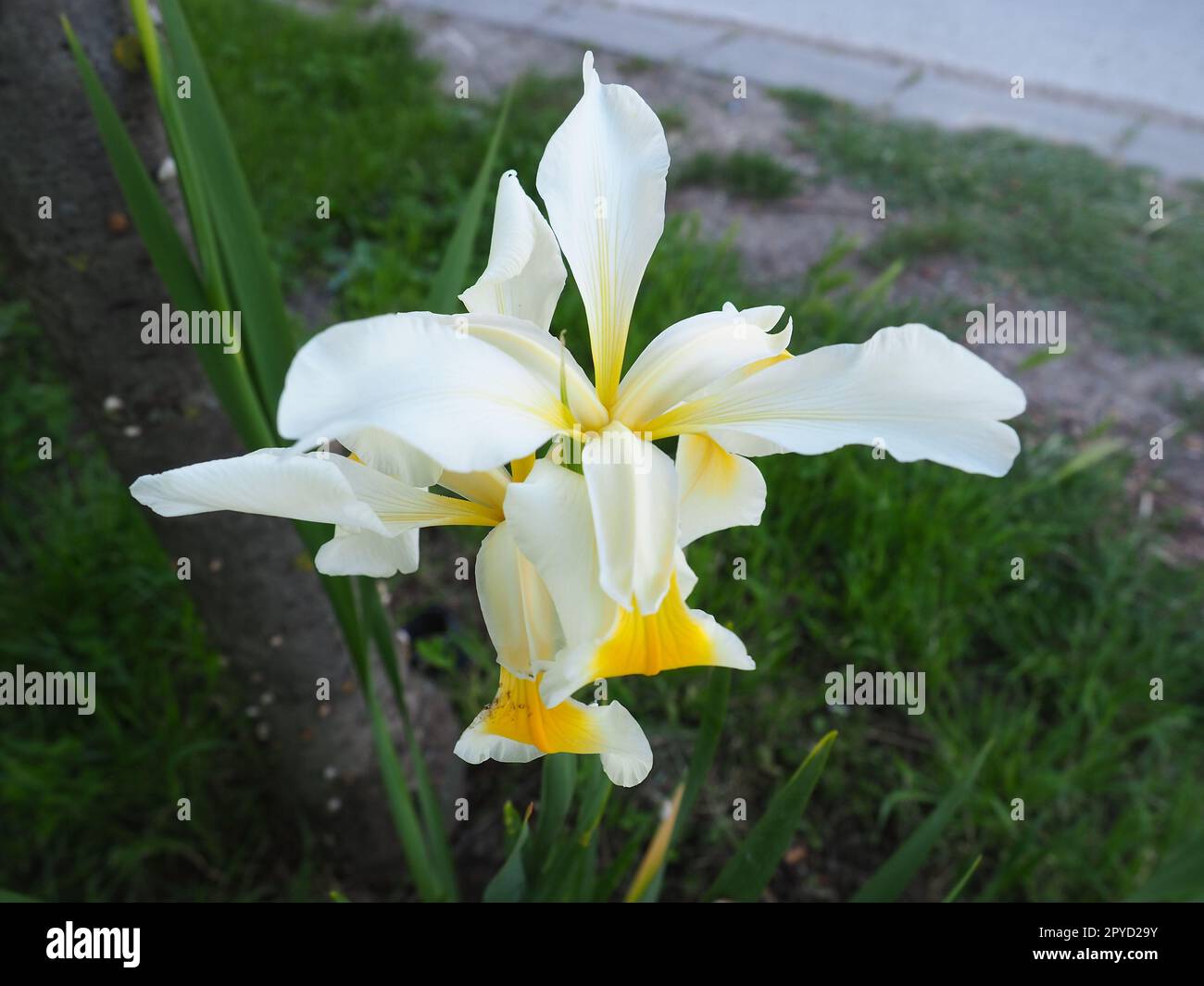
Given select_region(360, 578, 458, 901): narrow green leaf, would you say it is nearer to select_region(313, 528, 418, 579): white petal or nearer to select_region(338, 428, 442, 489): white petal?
select_region(313, 528, 418, 579): white petal

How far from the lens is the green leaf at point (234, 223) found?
33.5 inches

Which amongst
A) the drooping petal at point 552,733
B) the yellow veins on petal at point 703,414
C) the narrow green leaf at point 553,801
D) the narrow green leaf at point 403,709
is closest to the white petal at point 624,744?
the drooping petal at point 552,733

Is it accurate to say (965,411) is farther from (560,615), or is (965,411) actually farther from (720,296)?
(720,296)

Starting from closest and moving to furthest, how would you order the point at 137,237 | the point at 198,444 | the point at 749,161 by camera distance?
the point at 137,237
the point at 198,444
the point at 749,161

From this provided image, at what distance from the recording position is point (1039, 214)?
9.77ft

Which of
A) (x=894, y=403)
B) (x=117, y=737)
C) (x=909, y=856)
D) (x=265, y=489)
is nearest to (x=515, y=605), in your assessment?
(x=265, y=489)

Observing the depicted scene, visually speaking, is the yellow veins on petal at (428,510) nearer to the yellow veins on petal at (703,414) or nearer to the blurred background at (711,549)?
the yellow veins on petal at (703,414)

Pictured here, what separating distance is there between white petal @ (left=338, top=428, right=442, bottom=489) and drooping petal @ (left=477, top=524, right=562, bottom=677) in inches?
3.1

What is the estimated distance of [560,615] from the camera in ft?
1.95

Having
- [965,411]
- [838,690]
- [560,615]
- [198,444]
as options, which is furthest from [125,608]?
[965,411]

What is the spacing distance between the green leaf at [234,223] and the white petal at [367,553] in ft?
1.10

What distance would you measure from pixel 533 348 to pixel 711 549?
1.36 meters

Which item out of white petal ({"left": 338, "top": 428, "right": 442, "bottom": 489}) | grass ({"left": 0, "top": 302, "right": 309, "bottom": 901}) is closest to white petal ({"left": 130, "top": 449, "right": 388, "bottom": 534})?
white petal ({"left": 338, "top": 428, "right": 442, "bottom": 489})
